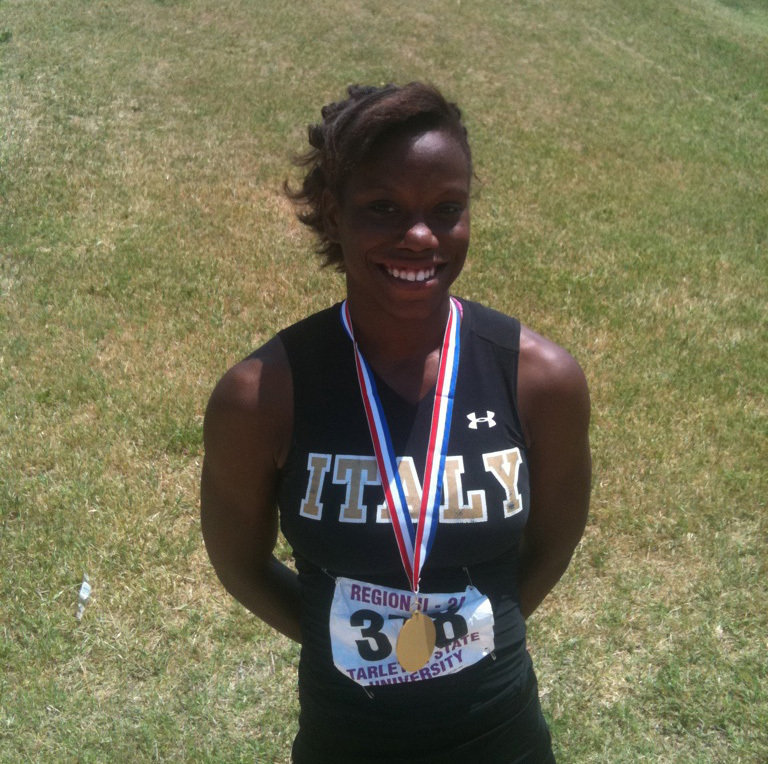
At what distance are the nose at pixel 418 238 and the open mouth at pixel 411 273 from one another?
4 cm

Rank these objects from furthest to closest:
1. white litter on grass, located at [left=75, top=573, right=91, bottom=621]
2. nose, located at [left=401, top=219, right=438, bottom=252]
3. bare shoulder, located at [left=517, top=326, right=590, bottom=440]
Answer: white litter on grass, located at [left=75, top=573, right=91, bottom=621] → bare shoulder, located at [left=517, top=326, right=590, bottom=440] → nose, located at [left=401, top=219, right=438, bottom=252]

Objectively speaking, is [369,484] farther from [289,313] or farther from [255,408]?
[289,313]

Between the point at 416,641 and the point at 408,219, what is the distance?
2.65 ft

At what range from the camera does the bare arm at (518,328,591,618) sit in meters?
1.89

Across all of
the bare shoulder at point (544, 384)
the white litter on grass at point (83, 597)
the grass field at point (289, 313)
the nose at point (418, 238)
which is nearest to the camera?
the nose at point (418, 238)

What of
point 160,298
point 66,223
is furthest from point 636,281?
point 66,223

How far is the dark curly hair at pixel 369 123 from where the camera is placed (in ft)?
5.75

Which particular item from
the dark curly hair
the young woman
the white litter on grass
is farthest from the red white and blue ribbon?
the white litter on grass

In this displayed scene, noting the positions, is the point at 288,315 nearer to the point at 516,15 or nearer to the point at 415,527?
the point at 415,527

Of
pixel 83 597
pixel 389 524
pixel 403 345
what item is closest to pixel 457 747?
pixel 389 524

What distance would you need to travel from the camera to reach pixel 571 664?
3.86 m

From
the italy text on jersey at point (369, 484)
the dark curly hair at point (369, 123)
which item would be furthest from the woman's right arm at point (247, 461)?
the dark curly hair at point (369, 123)

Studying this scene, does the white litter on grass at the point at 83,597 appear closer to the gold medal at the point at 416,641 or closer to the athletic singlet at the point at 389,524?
the athletic singlet at the point at 389,524

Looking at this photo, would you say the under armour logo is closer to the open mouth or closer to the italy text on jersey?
the italy text on jersey
